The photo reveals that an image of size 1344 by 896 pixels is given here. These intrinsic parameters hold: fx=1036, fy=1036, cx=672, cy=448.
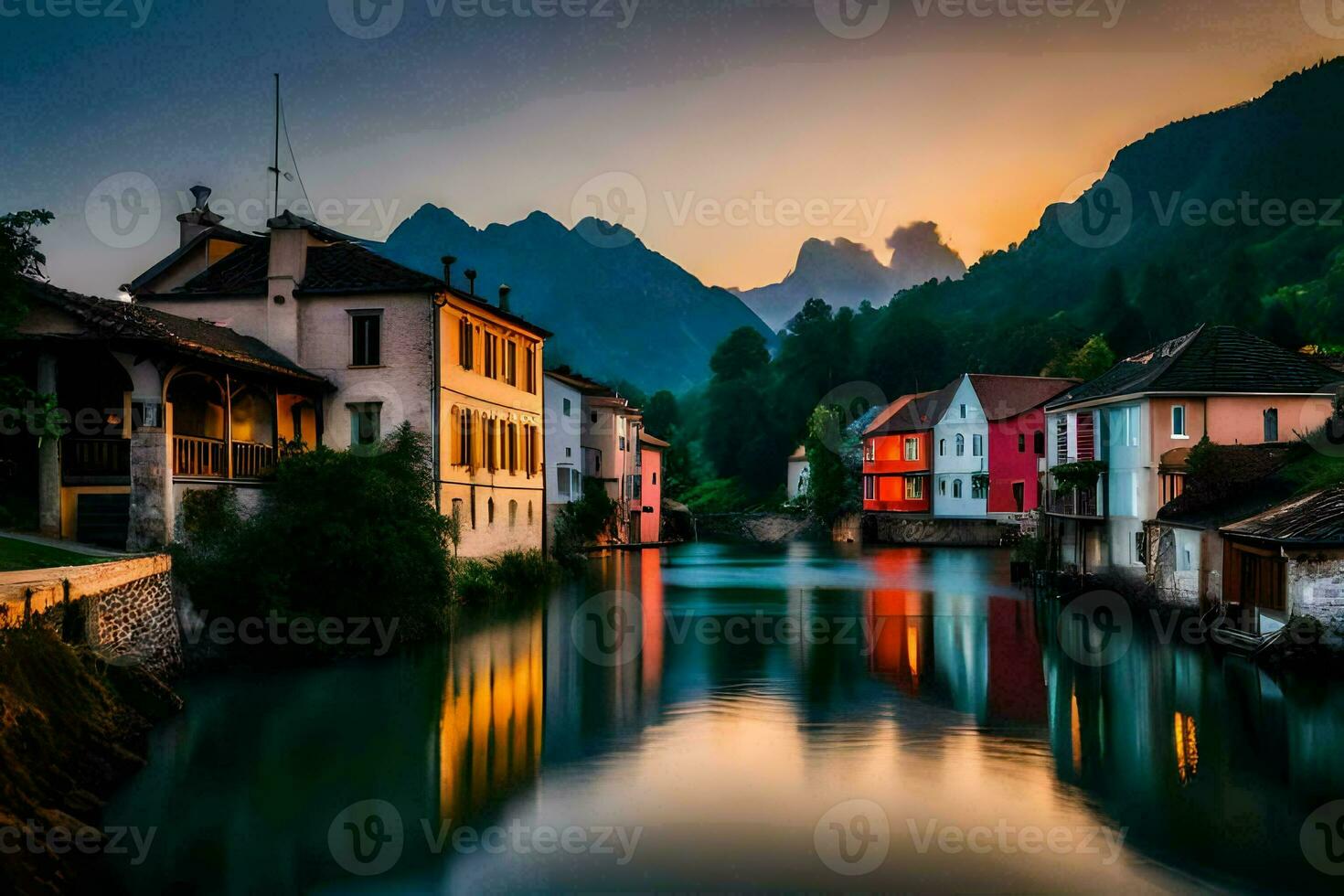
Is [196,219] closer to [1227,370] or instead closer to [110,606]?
[110,606]

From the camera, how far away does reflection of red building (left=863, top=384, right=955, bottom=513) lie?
7106 centimetres

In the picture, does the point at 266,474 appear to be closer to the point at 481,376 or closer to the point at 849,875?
the point at 481,376

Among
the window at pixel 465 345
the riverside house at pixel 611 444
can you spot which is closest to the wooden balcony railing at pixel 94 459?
the window at pixel 465 345

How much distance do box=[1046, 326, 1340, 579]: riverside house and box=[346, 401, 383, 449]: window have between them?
2278 centimetres

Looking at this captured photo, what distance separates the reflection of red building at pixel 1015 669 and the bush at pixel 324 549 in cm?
1314

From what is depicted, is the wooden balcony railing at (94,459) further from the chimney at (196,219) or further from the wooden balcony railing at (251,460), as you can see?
the chimney at (196,219)

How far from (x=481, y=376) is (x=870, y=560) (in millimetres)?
28933

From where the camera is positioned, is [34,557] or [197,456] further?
[197,456]

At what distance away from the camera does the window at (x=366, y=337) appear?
3108 centimetres

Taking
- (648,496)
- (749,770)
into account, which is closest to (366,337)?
(749,770)

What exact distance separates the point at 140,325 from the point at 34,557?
5764 mm

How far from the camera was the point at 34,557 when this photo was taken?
56.6 ft

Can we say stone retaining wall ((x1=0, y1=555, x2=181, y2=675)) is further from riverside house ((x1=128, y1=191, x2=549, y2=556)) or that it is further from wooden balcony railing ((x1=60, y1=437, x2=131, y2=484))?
riverside house ((x1=128, y1=191, x2=549, y2=556))

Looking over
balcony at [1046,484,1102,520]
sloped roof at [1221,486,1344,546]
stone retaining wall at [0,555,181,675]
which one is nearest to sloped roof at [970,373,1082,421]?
balcony at [1046,484,1102,520]
